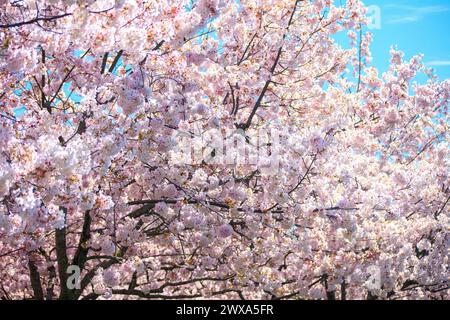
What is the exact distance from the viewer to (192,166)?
820 cm

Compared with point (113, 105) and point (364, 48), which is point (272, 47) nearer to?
point (113, 105)

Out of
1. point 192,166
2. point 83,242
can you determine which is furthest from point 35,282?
point 192,166

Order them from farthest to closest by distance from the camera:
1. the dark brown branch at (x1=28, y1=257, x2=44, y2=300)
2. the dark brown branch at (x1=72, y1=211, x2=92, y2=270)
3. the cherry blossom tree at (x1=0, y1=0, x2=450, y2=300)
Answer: the dark brown branch at (x1=28, y1=257, x2=44, y2=300) < the dark brown branch at (x1=72, y1=211, x2=92, y2=270) < the cherry blossom tree at (x1=0, y1=0, x2=450, y2=300)

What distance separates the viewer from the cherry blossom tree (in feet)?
17.6

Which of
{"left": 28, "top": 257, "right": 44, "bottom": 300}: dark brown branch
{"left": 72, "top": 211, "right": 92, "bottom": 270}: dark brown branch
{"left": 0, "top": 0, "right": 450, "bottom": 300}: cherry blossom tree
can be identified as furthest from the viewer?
{"left": 28, "top": 257, "right": 44, "bottom": 300}: dark brown branch

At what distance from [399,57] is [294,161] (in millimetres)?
11301

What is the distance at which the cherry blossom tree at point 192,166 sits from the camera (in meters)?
5.38

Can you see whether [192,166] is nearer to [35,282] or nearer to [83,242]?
[83,242]

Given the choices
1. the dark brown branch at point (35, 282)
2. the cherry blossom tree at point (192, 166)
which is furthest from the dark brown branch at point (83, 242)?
the dark brown branch at point (35, 282)

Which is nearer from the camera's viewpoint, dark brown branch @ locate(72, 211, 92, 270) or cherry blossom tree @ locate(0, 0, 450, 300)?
cherry blossom tree @ locate(0, 0, 450, 300)

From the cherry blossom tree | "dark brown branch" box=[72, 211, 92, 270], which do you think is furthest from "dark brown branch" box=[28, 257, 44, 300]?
"dark brown branch" box=[72, 211, 92, 270]

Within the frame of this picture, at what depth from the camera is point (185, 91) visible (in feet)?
24.3

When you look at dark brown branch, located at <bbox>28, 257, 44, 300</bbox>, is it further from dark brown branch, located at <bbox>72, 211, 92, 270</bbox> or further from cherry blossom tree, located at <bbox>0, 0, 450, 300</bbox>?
dark brown branch, located at <bbox>72, 211, 92, 270</bbox>
